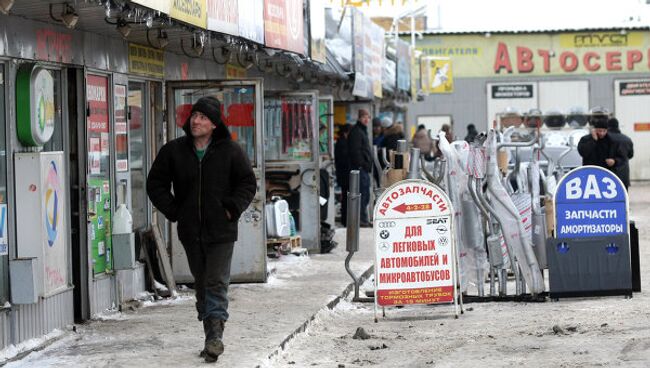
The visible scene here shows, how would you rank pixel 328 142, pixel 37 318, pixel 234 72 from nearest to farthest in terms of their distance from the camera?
pixel 37 318 → pixel 234 72 → pixel 328 142

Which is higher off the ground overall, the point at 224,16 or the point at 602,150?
the point at 224,16

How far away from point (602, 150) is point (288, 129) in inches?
171

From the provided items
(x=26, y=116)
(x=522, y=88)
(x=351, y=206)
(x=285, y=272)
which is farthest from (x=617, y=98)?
(x=26, y=116)

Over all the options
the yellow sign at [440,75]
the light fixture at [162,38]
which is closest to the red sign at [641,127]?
the yellow sign at [440,75]

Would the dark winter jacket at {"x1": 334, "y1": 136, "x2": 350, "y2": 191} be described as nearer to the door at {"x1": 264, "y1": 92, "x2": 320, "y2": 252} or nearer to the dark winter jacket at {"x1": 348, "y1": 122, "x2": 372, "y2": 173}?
the dark winter jacket at {"x1": 348, "y1": 122, "x2": 372, "y2": 173}

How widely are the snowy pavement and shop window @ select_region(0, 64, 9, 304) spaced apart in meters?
0.53

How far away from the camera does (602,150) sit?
1941 centimetres

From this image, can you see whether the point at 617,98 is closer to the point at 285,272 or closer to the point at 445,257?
the point at 285,272

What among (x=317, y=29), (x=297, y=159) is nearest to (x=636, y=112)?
(x=297, y=159)

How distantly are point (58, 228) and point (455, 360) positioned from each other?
3068 millimetres

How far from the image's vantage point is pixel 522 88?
49.1 metres

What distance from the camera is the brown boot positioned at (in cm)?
931

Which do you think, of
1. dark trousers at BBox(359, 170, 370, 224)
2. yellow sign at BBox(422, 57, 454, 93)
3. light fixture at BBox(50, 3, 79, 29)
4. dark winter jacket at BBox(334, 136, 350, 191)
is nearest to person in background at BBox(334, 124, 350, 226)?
dark winter jacket at BBox(334, 136, 350, 191)

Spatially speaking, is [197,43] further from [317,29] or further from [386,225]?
[317,29]
